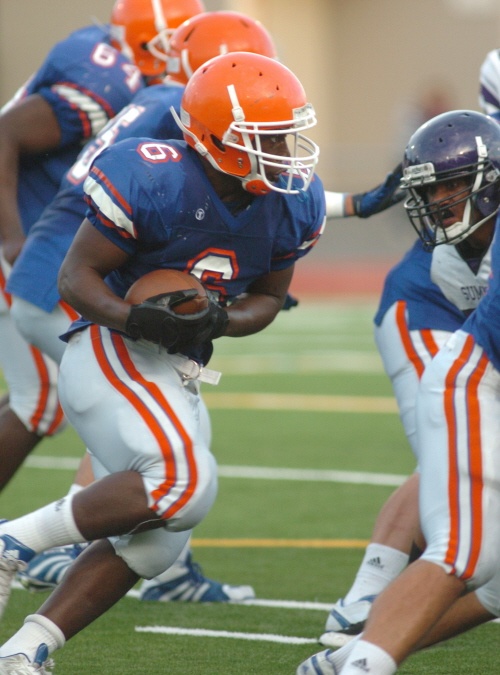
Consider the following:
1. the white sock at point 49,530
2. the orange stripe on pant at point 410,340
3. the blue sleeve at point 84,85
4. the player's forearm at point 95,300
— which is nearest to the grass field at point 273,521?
the white sock at point 49,530

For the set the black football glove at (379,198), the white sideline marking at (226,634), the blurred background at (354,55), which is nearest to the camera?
the white sideline marking at (226,634)

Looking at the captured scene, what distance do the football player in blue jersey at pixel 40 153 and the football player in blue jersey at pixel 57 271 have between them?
0.18 meters

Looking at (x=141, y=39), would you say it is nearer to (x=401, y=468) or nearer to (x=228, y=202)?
(x=228, y=202)

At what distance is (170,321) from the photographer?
10.9 feet

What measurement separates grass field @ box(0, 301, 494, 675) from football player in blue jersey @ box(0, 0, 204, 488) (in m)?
0.66

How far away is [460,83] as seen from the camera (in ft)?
84.7

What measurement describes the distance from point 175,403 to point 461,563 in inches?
33.0

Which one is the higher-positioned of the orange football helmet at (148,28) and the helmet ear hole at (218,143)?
the helmet ear hole at (218,143)

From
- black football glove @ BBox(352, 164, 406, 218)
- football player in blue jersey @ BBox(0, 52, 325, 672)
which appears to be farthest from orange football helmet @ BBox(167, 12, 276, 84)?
football player in blue jersey @ BBox(0, 52, 325, 672)

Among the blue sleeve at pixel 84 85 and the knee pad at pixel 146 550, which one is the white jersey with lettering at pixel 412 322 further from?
the blue sleeve at pixel 84 85

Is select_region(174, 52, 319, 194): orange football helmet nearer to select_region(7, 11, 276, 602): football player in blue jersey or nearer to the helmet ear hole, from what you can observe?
the helmet ear hole

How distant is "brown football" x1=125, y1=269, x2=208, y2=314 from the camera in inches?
133

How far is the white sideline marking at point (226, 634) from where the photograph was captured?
3.99m

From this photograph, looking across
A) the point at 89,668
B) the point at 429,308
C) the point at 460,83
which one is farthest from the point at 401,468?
the point at 460,83
